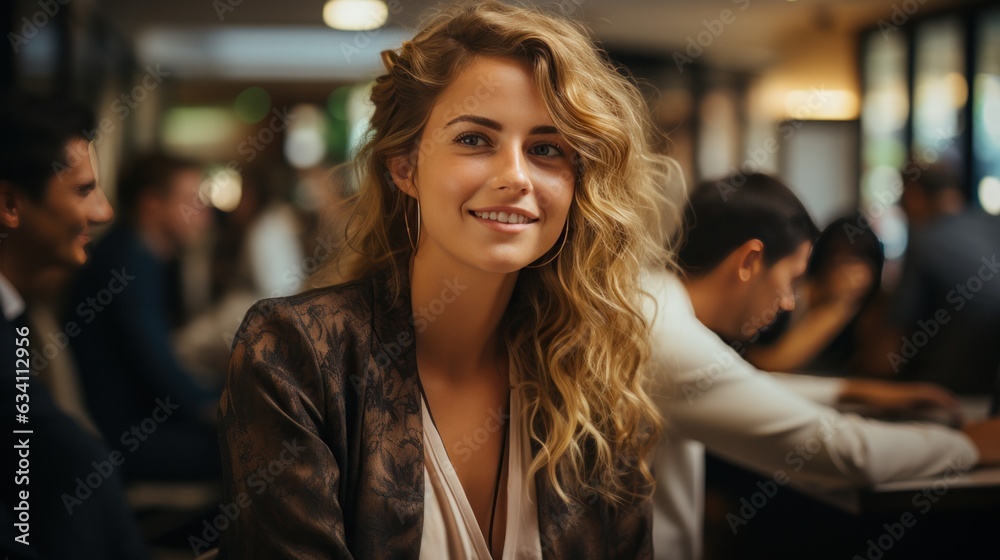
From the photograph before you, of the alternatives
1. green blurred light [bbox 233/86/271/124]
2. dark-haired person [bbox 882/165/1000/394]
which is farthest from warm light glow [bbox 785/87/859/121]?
green blurred light [bbox 233/86/271/124]

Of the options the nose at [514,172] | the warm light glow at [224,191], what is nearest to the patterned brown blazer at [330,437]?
the nose at [514,172]

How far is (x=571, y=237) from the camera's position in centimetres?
135

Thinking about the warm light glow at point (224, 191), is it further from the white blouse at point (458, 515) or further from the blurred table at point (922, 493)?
Answer: the blurred table at point (922, 493)

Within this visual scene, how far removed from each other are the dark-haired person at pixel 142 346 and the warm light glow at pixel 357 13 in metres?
0.77

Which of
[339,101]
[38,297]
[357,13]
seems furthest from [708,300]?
[339,101]

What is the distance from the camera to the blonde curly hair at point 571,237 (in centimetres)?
123

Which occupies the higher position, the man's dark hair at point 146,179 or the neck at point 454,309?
the man's dark hair at point 146,179

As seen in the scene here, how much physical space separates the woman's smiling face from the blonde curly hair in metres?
0.03

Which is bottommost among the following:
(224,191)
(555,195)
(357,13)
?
(555,195)

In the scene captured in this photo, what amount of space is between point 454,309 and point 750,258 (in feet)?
2.24

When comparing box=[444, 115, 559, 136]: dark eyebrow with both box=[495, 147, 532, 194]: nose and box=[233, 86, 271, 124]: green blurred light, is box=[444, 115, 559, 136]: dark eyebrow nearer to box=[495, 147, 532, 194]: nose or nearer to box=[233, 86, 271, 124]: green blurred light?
box=[495, 147, 532, 194]: nose

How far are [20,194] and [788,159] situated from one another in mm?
2693

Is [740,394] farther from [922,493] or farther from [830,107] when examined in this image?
[830,107]

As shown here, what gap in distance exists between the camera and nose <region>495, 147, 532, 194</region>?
1.18m
